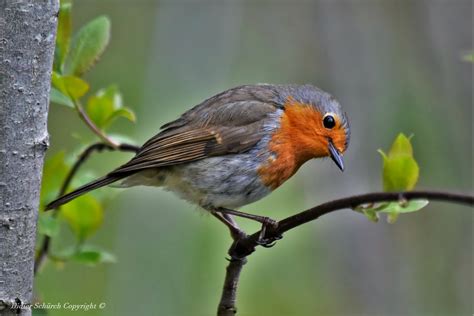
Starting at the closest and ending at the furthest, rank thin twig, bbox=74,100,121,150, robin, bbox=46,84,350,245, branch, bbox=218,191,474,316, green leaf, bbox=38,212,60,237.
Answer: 1. branch, bbox=218,191,474,316
2. green leaf, bbox=38,212,60,237
3. thin twig, bbox=74,100,121,150
4. robin, bbox=46,84,350,245

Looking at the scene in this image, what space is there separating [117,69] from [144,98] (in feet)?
5.98

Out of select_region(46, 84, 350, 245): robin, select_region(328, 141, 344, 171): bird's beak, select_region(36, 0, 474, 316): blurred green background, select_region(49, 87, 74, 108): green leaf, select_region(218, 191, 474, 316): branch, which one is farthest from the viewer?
select_region(36, 0, 474, 316): blurred green background

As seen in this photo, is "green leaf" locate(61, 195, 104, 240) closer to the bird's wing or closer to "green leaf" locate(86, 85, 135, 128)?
"green leaf" locate(86, 85, 135, 128)

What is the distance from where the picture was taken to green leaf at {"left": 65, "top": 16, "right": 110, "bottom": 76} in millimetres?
2545

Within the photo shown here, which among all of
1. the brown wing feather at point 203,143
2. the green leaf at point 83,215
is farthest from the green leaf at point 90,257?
the brown wing feather at point 203,143

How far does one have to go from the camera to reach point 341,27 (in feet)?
16.1

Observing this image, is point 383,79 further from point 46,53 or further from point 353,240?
point 46,53

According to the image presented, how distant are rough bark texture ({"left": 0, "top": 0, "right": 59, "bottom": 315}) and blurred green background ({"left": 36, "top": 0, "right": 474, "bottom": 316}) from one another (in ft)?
5.79

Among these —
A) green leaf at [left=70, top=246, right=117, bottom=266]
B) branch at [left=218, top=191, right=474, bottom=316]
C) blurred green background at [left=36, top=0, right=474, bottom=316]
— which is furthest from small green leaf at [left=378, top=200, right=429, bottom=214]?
blurred green background at [left=36, top=0, right=474, bottom=316]

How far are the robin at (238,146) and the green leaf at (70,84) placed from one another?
0.72 metres

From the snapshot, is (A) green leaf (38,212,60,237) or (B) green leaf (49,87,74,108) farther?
(B) green leaf (49,87,74,108)

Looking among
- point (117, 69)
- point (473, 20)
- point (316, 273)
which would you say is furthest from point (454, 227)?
point (117, 69)

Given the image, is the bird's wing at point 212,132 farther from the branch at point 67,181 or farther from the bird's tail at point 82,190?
the branch at point 67,181

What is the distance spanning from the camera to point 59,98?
2.55 metres
